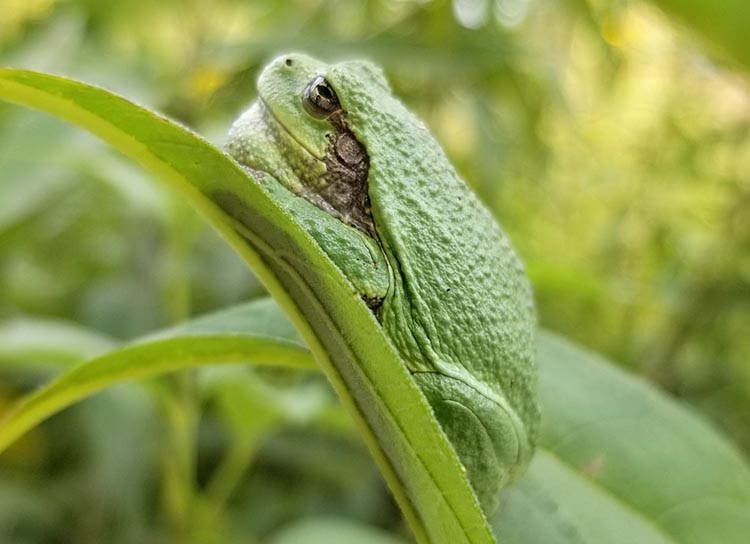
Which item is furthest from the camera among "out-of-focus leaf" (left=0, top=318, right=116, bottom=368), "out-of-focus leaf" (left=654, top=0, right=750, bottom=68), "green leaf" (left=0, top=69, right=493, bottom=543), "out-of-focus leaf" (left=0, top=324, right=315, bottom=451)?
"out-of-focus leaf" (left=654, top=0, right=750, bottom=68)

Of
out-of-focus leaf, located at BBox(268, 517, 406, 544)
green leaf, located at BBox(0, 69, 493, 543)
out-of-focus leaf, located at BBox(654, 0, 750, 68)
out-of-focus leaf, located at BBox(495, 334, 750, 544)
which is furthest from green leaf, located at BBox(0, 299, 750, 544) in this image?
out-of-focus leaf, located at BBox(654, 0, 750, 68)

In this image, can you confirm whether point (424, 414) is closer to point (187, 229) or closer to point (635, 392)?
point (635, 392)

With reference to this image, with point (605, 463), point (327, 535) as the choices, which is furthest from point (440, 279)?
point (327, 535)

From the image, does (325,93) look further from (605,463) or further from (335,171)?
(605,463)

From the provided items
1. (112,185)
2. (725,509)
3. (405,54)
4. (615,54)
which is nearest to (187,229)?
(112,185)

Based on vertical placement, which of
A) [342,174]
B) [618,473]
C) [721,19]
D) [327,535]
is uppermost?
[721,19]

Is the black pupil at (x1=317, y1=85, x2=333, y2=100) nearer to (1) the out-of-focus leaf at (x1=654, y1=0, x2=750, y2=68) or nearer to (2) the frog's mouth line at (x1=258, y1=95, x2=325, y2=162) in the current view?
(2) the frog's mouth line at (x1=258, y1=95, x2=325, y2=162)

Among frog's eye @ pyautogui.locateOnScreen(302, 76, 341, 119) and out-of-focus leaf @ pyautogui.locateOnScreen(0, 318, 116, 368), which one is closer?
frog's eye @ pyautogui.locateOnScreen(302, 76, 341, 119)
